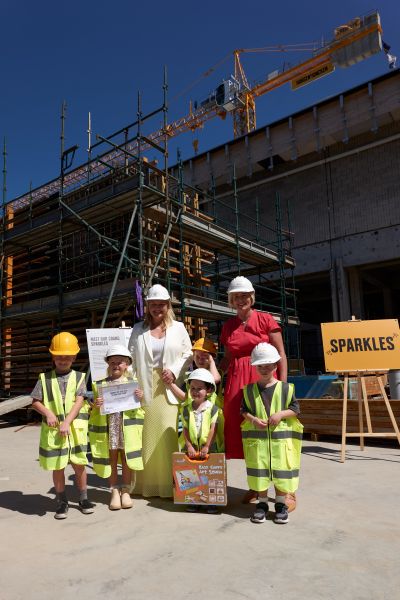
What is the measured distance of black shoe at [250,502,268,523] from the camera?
3602 mm

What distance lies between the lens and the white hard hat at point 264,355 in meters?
3.87

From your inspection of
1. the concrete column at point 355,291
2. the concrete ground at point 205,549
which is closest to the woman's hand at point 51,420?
the concrete ground at point 205,549

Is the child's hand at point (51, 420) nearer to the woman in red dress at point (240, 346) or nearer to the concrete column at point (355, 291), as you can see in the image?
the woman in red dress at point (240, 346)

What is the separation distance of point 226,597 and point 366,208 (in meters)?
23.9

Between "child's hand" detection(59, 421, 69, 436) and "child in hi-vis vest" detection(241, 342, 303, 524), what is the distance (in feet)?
4.99

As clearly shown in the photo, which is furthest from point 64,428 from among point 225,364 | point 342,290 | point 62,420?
point 342,290

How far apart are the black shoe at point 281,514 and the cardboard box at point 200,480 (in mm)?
436

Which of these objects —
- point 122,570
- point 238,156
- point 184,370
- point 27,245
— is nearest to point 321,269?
point 238,156

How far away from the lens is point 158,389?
4496mm

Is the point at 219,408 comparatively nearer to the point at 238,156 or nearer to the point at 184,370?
the point at 184,370

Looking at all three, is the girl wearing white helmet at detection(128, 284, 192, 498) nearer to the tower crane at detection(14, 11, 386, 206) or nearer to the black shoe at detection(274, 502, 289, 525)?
the black shoe at detection(274, 502, 289, 525)

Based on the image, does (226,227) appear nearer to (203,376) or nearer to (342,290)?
(342,290)

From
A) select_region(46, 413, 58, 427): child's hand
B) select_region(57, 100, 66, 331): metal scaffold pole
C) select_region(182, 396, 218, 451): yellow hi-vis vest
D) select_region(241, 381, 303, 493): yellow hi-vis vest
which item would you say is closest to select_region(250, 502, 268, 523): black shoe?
select_region(241, 381, 303, 493): yellow hi-vis vest

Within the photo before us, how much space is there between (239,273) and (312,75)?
39.8 metres
